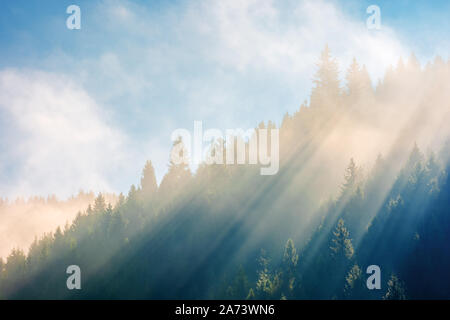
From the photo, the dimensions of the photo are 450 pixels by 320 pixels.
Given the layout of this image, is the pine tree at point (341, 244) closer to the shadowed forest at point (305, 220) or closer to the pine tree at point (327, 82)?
the shadowed forest at point (305, 220)

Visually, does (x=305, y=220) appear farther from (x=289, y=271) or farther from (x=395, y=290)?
(x=395, y=290)

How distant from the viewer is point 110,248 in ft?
209

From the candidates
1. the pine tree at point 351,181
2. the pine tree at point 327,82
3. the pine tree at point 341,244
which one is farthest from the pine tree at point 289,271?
the pine tree at point 327,82

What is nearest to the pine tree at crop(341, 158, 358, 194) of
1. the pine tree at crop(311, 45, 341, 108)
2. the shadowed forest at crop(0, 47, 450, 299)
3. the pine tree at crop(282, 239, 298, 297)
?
the shadowed forest at crop(0, 47, 450, 299)

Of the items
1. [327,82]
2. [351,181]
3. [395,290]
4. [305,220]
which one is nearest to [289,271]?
[395,290]

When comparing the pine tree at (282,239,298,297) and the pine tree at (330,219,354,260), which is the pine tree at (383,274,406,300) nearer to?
the pine tree at (330,219,354,260)

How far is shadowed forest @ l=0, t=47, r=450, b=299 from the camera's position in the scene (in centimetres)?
3809

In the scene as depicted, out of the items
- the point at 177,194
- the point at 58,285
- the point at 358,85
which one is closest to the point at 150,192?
the point at 177,194

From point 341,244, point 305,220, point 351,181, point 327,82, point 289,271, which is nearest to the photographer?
point 341,244

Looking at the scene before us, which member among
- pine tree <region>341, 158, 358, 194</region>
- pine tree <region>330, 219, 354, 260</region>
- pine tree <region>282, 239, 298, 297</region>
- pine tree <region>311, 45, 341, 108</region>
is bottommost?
A: pine tree <region>282, 239, 298, 297</region>

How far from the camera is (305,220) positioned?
51.5 metres

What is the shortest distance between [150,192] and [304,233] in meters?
37.5

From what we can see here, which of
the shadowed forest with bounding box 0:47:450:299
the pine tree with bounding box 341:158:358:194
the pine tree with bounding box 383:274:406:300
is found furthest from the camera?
the pine tree with bounding box 341:158:358:194
